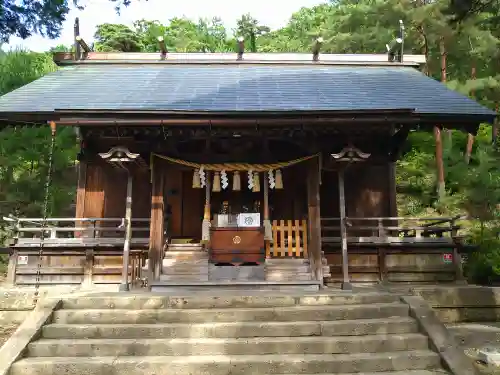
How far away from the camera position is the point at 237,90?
10.3 m

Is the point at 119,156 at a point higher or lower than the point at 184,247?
higher

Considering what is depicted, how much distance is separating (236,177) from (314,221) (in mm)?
2123

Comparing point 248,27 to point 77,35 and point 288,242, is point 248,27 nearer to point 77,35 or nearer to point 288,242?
point 77,35

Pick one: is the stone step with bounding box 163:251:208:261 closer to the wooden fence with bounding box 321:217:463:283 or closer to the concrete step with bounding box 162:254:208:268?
the concrete step with bounding box 162:254:208:268

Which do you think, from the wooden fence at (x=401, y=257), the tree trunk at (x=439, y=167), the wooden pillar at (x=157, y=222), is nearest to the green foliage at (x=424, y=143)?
the tree trunk at (x=439, y=167)

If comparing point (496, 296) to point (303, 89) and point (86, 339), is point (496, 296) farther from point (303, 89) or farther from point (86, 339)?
point (86, 339)

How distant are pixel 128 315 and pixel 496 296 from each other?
7290mm

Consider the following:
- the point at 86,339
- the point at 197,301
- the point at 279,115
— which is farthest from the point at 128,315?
the point at 279,115

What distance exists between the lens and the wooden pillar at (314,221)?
8.72 meters

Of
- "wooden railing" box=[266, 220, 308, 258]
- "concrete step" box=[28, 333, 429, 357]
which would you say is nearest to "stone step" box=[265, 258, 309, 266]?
"wooden railing" box=[266, 220, 308, 258]

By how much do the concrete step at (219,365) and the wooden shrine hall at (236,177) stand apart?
2.75m

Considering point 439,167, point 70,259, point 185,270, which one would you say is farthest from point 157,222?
point 439,167

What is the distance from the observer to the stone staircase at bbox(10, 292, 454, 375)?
5.68 m

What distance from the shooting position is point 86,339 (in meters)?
6.28
